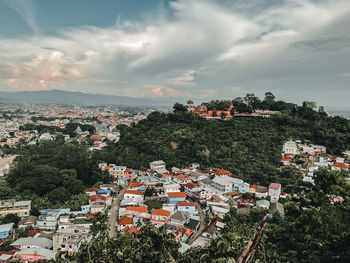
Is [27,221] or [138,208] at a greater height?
[138,208]

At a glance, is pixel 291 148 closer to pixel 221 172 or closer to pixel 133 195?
pixel 221 172

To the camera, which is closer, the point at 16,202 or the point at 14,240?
the point at 14,240

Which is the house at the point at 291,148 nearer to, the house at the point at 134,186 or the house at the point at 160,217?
the house at the point at 134,186

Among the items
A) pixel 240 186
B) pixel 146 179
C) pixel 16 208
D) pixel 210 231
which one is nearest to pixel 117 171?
pixel 146 179

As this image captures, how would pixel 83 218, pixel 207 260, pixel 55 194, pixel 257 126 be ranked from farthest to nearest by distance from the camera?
pixel 257 126 → pixel 55 194 → pixel 83 218 → pixel 207 260

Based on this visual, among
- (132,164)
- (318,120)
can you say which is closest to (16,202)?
(132,164)

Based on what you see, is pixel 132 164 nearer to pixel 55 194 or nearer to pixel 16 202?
pixel 55 194
